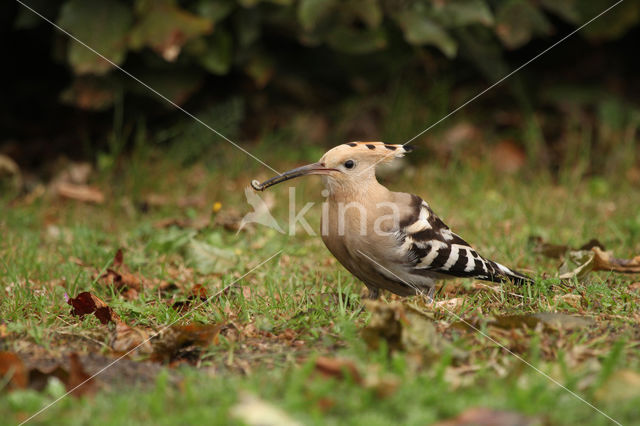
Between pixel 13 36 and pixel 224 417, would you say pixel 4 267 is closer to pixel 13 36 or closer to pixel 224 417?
pixel 224 417

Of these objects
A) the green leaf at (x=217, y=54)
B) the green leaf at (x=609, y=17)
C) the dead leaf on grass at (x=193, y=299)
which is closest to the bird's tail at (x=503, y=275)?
the dead leaf on grass at (x=193, y=299)

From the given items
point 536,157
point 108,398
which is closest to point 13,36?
point 536,157

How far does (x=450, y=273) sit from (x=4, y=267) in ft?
7.75

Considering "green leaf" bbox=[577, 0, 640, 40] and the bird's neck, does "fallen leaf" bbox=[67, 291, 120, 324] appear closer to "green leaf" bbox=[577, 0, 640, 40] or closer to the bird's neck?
the bird's neck

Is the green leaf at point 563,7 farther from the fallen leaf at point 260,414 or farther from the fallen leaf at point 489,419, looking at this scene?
the fallen leaf at point 260,414

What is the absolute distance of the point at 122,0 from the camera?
5641 millimetres

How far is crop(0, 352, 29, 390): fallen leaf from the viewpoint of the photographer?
7.78 feet

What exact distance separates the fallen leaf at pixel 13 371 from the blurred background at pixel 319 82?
10.9 ft

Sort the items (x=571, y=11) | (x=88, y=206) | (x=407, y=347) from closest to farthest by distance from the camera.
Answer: (x=407, y=347) → (x=88, y=206) → (x=571, y=11)

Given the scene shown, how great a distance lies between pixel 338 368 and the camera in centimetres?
229

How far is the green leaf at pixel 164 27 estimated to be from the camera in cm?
537

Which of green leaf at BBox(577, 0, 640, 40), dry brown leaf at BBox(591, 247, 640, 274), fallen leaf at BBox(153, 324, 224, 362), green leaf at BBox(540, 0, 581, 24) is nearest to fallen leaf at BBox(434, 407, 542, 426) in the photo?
fallen leaf at BBox(153, 324, 224, 362)

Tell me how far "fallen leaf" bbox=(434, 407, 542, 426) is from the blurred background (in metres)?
4.00

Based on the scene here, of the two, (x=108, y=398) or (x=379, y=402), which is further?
(x=108, y=398)
